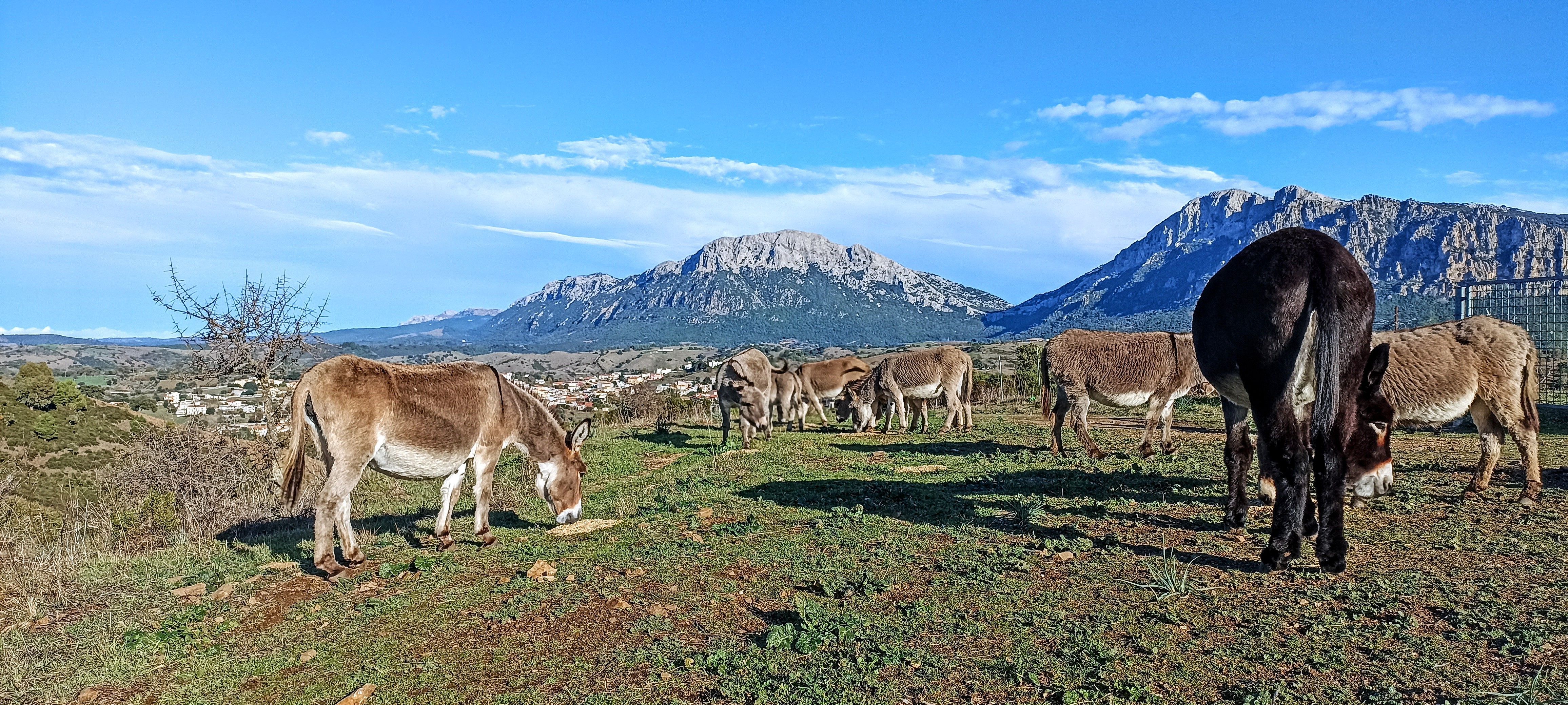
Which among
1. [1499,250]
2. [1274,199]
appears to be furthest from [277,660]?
[1274,199]

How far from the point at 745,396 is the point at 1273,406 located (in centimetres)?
1235

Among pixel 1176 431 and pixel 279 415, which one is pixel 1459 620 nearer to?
pixel 1176 431

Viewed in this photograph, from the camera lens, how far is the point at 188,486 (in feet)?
38.8

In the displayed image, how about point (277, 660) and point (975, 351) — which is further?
point (975, 351)

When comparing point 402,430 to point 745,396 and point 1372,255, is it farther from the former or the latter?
point 1372,255

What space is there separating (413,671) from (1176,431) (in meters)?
15.4

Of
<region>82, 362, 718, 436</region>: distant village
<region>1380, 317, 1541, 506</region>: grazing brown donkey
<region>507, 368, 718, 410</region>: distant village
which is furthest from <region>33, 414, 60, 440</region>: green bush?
<region>1380, 317, 1541, 506</region>: grazing brown donkey

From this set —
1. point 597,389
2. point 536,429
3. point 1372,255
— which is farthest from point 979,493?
point 1372,255

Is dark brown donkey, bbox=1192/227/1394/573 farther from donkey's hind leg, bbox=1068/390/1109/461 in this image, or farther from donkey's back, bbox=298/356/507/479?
donkey's back, bbox=298/356/507/479

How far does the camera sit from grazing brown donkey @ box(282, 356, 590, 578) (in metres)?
7.16

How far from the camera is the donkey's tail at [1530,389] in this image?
8.56 m

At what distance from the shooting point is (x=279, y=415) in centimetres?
1428

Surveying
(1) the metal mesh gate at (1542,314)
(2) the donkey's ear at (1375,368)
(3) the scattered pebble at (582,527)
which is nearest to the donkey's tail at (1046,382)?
(2) the donkey's ear at (1375,368)

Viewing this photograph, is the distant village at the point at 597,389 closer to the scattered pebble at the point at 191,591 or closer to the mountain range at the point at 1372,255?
the scattered pebble at the point at 191,591
